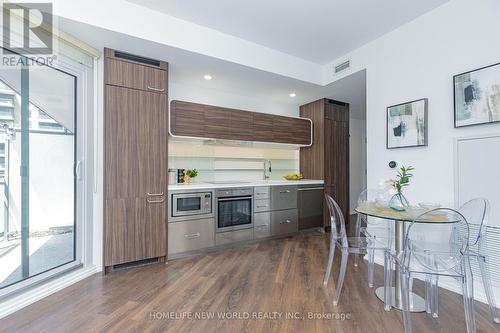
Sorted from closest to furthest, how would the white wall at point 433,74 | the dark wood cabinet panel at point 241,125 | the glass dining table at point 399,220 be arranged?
the glass dining table at point 399,220 < the white wall at point 433,74 < the dark wood cabinet panel at point 241,125

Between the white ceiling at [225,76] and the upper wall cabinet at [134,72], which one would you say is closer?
the white ceiling at [225,76]

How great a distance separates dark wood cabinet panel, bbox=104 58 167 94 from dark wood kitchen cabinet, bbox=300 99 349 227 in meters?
2.91

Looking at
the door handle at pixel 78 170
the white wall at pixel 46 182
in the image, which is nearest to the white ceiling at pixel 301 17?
the white wall at pixel 46 182

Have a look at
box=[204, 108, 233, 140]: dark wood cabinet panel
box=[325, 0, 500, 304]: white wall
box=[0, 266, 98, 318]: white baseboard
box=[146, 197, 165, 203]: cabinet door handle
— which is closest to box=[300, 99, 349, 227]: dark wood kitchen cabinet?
box=[325, 0, 500, 304]: white wall

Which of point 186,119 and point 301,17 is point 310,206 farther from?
point 301,17

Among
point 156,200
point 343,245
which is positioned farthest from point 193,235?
point 343,245

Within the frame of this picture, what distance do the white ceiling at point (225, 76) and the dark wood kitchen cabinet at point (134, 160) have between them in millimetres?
209

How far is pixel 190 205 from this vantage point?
312 cm

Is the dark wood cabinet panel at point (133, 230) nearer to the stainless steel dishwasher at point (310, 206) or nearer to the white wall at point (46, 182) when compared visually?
the white wall at point (46, 182)

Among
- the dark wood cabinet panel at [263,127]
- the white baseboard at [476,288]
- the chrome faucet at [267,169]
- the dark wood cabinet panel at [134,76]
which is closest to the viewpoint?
the white baseboard at [476,288]

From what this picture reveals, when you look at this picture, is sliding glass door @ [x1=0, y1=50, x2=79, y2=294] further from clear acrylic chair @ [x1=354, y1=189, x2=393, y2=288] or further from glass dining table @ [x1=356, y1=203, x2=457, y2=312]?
clear acrylic chair @ [x1=354, y1=189, x2=393, y2=288]

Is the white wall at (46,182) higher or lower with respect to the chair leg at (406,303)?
higher

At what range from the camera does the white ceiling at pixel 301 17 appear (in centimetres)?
240

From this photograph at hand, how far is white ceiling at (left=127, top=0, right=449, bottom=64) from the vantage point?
7.87 ft
